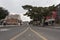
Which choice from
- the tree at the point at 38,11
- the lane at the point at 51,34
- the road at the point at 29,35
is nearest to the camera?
the road at the point at 29,35

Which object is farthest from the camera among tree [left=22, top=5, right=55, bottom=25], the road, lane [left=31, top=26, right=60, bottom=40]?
tree [left=22, top=5, right=55, bottom=25]

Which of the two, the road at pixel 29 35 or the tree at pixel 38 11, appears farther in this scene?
the tree at pixel 38 11

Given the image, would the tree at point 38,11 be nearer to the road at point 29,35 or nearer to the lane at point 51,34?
the lane at point 51,34

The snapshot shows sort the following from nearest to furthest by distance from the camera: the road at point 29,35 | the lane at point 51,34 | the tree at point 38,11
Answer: the road at point 29,35
the lane at point 51,34
the tree at point 38,11

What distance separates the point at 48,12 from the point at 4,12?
42604 millimetres

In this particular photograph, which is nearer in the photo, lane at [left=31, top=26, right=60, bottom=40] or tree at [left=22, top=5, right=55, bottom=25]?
lane at [left=31, top=26, right=60, bottom=40]

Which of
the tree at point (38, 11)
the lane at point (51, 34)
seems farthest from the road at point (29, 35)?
the tree at point (38, 11)

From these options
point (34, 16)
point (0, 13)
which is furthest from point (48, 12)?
point (0, 13)

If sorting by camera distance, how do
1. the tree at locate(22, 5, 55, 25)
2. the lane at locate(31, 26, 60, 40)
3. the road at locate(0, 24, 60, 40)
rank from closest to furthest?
the road at locate(0, 24, 60, 40) < the lane at locate(31, 26, 60, 40) < the tree at locate(22, 5, 55, 25)

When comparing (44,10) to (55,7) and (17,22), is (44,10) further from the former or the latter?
(17,22)

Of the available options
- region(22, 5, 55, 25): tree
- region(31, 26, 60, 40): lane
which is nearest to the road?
region(31, 26, 60, 40): lane

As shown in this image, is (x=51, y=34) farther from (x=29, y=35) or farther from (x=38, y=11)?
(x=38, y=11)

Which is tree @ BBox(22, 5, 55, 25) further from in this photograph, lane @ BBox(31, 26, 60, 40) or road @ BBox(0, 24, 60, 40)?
road @ BBox(0, 24, 60, 40)

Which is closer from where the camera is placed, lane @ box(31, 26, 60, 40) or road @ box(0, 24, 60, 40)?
road @ box(0, 24, 60, 40)
